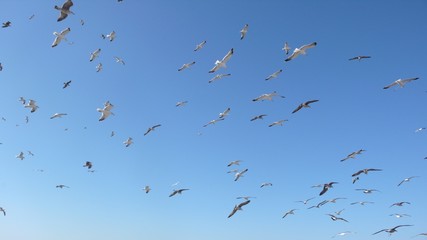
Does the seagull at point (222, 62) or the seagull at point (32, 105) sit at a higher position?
the seagull at point (32, 105)

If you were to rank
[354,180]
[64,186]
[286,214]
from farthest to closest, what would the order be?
[64,186] < [286,214] < [354,180]

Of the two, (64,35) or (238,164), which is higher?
(64,35)

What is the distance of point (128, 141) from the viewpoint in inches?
1823

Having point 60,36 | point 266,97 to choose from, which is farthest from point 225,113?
point 60,36

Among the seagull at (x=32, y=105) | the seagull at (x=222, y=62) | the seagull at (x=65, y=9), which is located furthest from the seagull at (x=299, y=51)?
the seagull at (x=32, y=105)

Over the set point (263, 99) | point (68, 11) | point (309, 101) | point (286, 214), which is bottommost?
point (286, 214)

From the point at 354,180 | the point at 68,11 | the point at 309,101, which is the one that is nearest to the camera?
the point at 68,11

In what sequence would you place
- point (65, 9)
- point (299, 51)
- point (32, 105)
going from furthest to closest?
point (32, 105), point (299, 51), point (65, 9)

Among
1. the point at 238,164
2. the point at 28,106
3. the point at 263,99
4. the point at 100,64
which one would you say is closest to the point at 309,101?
the point at 263,99

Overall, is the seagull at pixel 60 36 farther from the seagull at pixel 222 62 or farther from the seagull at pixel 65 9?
the seagull at pixel 222 62

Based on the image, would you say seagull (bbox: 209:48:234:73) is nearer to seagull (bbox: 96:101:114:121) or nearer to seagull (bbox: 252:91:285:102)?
seagull (bbox: 252:91:285:102)

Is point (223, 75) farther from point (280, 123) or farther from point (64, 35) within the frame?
point (64, 35)

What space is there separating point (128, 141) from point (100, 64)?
10441 mm

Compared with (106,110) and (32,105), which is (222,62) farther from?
(32,105)
